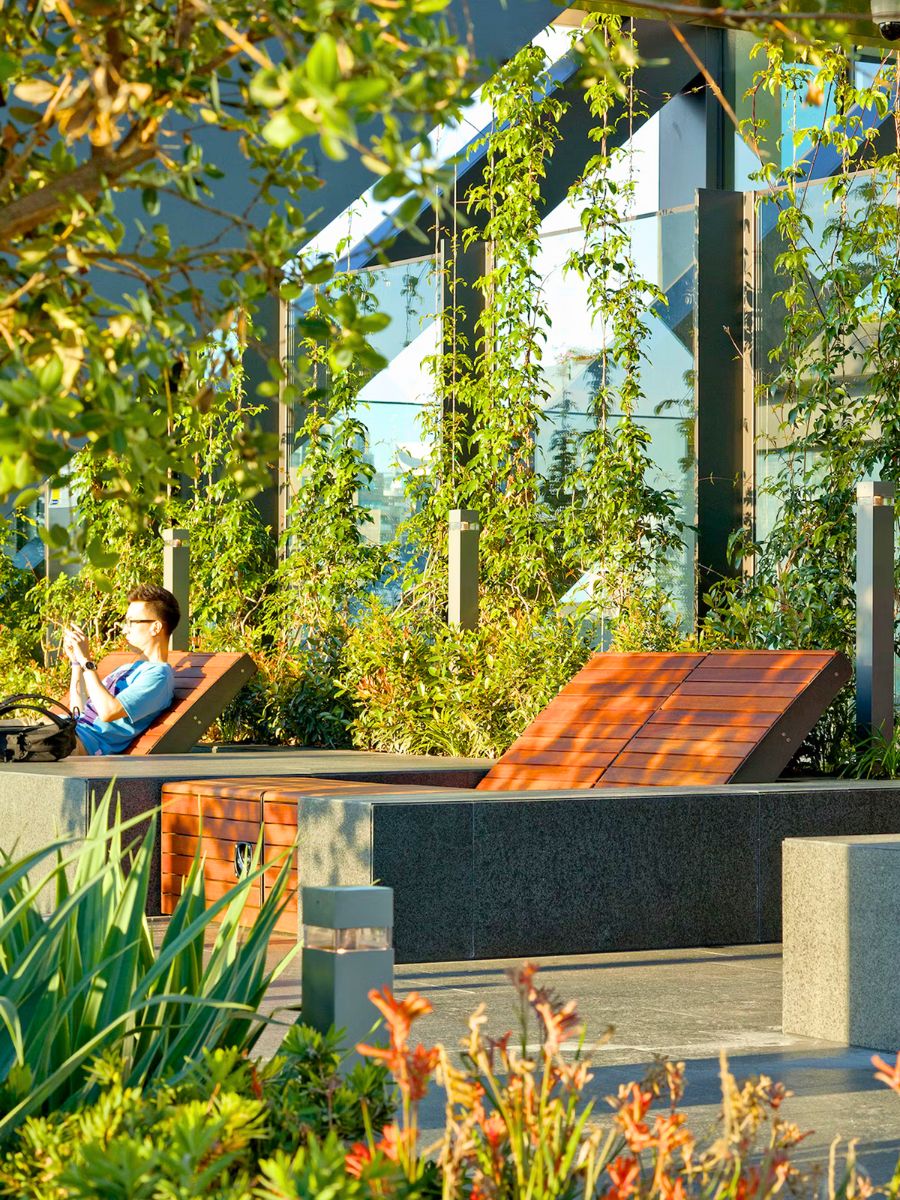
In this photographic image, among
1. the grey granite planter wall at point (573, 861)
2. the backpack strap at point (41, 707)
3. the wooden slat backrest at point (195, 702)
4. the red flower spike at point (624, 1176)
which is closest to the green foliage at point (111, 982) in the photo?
the red flower spike at point (624, 1176)

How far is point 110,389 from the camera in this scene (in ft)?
6.29

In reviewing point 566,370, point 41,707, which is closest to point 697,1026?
point 41,707

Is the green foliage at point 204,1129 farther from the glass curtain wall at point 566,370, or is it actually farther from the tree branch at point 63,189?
the glass curtain wall at point 566,370

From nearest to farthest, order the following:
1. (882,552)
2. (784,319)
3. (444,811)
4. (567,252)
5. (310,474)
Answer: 1. (444,811)
2. (882,552)
3. (784,319)
4. (567,252)
5. (310,474)

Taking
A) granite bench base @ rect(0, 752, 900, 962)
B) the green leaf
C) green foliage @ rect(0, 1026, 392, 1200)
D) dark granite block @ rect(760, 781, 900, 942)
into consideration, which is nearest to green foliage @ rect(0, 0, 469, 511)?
the green leaf

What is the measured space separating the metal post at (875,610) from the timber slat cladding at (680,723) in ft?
1.96

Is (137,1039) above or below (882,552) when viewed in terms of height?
below

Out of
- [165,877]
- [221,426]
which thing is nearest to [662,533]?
[221,426]

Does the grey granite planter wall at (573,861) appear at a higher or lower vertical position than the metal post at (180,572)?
lower

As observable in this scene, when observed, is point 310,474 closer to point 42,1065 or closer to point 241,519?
point 241,519

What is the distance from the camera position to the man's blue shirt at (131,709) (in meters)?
9.48

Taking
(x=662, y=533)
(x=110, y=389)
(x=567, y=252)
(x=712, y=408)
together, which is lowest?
(x=110, y=389)

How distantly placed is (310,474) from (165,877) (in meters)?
6.29

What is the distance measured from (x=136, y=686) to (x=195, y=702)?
0.49m
